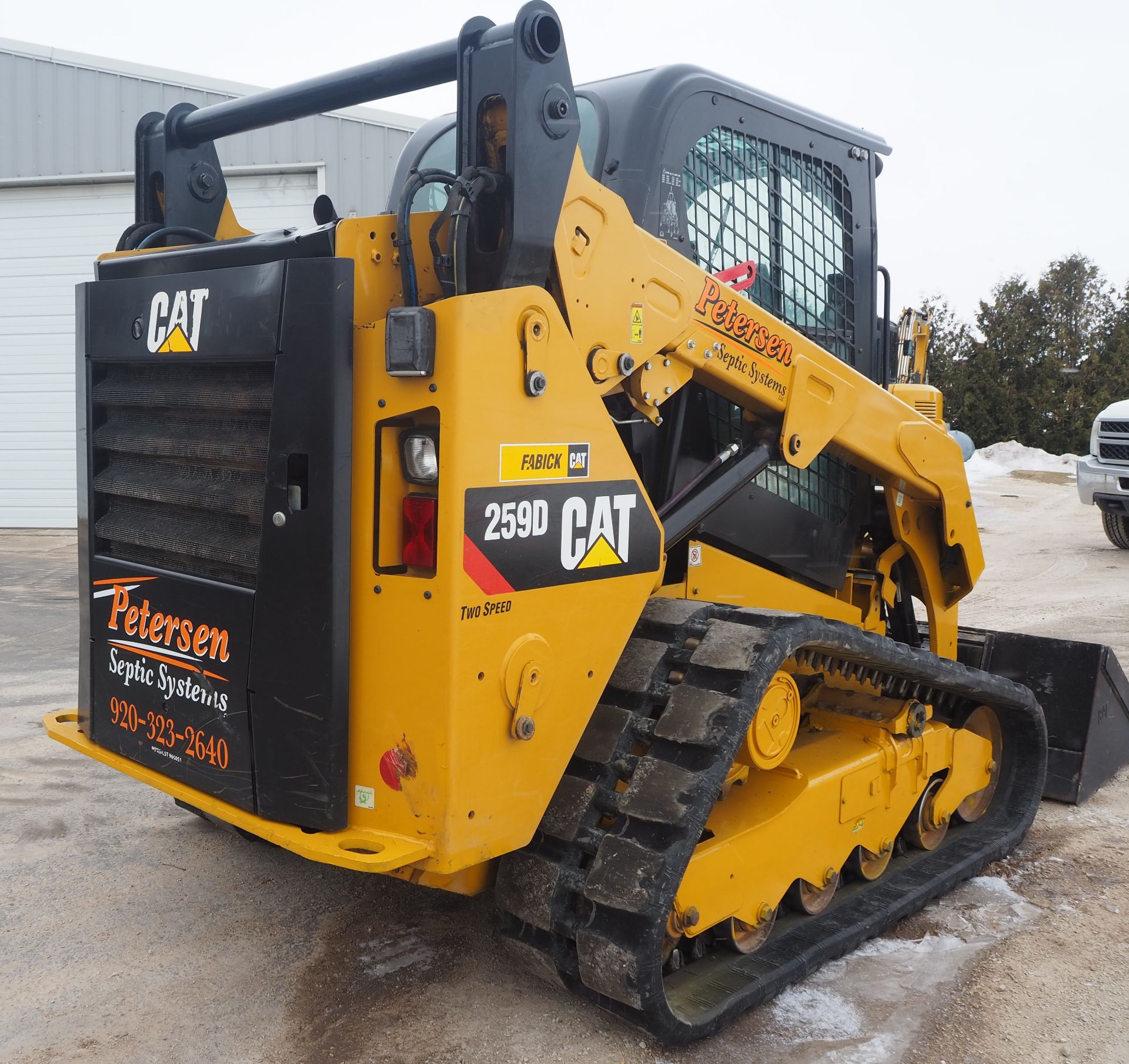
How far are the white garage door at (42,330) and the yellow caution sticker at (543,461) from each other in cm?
1202

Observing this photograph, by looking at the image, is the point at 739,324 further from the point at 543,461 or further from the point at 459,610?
the point at 459,610

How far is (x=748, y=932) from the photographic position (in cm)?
324

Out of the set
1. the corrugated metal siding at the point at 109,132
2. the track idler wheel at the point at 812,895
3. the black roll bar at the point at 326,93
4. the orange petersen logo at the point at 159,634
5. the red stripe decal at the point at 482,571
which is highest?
the corrugated metal siding at the point at 109,132

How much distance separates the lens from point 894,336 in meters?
4.71

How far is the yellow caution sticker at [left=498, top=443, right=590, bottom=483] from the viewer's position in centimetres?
254

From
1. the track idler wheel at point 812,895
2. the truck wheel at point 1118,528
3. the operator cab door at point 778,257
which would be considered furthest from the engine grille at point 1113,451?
the track idler wheel at point 812,895

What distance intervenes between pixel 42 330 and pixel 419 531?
13.1 meters

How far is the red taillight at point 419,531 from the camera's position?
250 cm

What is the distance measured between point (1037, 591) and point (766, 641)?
8.45 metres

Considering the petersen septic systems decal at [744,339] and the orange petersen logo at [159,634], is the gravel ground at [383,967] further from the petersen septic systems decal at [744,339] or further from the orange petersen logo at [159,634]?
the petersen septic systems decal at [744,339]

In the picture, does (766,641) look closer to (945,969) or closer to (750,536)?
(750,536)

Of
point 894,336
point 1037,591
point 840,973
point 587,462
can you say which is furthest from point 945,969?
point 1037,591

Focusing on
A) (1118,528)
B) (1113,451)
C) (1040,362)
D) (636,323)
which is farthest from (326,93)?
(1040,362)

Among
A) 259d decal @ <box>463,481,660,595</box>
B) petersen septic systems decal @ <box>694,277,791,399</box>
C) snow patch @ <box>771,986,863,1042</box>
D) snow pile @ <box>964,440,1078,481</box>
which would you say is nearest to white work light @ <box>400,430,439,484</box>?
259d decal @ <box>463,481,660,595</box>
